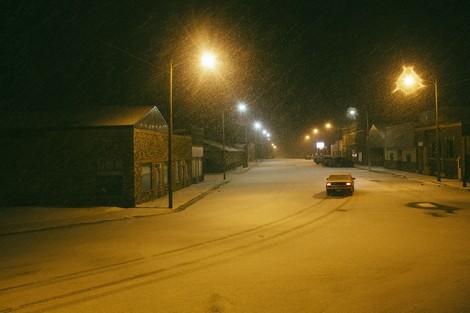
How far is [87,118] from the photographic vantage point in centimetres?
2586

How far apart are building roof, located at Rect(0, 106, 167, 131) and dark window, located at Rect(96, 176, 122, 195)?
2819 mm

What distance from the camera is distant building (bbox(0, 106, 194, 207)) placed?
23406 mm

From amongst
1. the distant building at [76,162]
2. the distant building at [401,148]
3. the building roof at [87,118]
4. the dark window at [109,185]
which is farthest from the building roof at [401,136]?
the dark window at [109,185]

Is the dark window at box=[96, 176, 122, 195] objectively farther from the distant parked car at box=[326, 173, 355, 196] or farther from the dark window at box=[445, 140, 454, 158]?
the dark window at box=[445, 140, 454, 158]

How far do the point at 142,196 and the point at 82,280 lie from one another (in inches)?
590

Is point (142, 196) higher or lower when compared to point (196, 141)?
lower

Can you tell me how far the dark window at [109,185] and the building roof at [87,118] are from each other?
2.82 metres

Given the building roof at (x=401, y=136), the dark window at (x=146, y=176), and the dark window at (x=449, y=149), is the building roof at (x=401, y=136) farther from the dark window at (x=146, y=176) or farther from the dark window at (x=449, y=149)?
the dark window at (x=146, y=176)

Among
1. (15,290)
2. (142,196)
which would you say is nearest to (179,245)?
(15,290)

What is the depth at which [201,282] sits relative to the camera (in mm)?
9055

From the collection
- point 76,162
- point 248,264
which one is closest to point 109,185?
point 76,162

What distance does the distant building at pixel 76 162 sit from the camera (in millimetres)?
23406

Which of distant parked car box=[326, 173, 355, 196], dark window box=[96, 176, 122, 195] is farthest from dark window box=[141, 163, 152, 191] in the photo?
distant parked car box=[326, 173, 355, 196]

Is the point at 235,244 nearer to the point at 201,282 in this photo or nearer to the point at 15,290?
the point at 201,282
